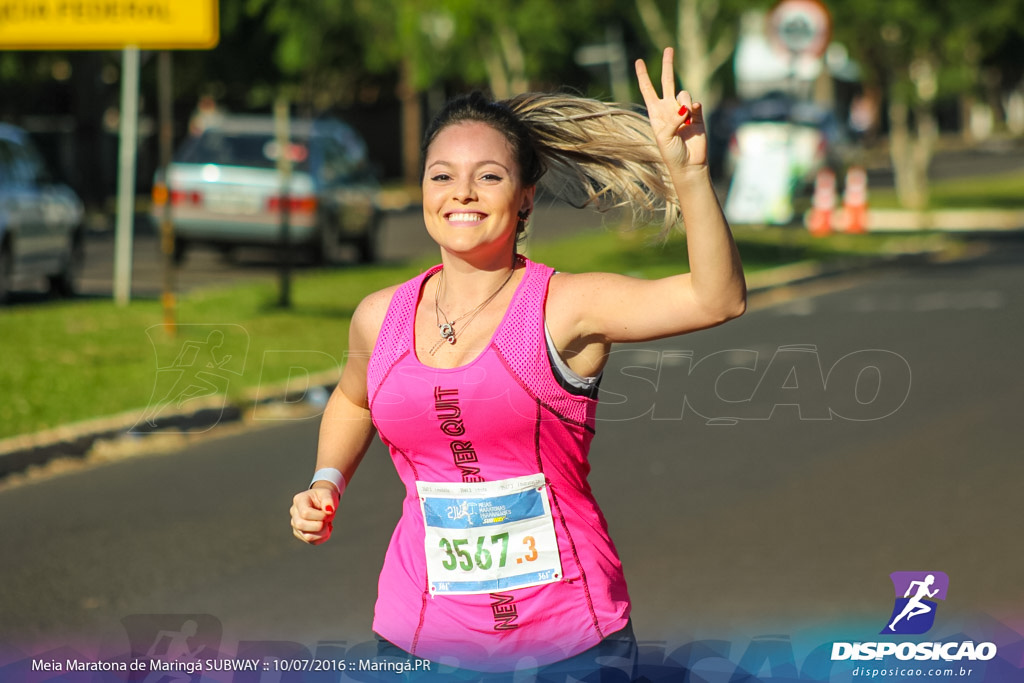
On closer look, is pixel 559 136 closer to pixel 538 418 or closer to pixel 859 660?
pixel 538 418

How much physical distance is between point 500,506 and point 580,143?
82 cm

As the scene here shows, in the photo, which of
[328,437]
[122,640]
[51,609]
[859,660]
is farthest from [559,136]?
[51,609]

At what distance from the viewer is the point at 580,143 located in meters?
3.37

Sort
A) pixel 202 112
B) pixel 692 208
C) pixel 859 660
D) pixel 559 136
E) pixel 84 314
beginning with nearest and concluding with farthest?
1. pixel 692 208
2. pixel 559 136
3. pixel 859 660
4. pixel 84 314
5. pixel 202 112

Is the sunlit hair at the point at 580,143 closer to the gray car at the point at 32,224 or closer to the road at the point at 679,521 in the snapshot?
the road at the point at 679,521

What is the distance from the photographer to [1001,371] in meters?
11.8

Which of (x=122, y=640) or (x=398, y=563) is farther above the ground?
(x=398, y=563)

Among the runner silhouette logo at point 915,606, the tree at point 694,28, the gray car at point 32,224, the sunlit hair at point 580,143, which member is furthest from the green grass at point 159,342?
the tree at point 694,28

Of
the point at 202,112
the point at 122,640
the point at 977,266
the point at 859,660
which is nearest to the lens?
the point at 859,660

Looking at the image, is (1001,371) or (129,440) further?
(1001,371)

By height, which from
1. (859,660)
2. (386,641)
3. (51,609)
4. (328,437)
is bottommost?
(51,609)

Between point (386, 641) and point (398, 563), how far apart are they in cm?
16

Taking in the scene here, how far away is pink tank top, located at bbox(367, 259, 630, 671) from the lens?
9.99ft

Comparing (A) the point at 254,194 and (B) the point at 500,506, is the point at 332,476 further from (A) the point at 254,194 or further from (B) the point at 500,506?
(A) the point at 254,194
